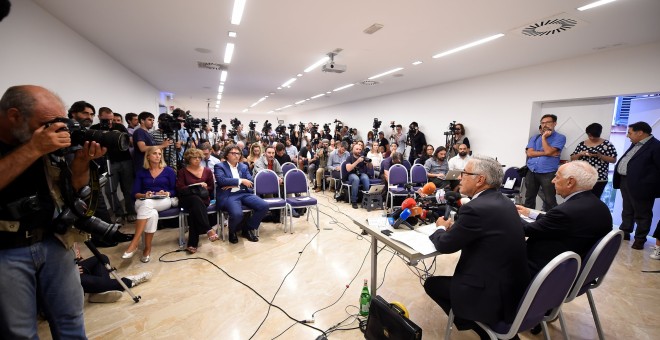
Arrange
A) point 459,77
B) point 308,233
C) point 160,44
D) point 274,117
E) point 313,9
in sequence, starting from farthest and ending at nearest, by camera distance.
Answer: point 274,117 < point 459,77 < point 160,44 < point 308,233 < point 313,9

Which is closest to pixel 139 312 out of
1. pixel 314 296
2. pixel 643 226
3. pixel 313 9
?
pixel 314 296

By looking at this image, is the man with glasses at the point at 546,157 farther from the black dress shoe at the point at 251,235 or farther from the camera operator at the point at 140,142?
the camera operator at the point at 140,142

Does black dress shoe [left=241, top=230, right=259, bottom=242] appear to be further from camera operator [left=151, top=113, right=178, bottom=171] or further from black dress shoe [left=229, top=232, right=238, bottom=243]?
camera operator [left=151, top=113, right=178, bottom=171]

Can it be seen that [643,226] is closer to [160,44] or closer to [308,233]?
[308,233]

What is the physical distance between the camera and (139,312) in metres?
2.20

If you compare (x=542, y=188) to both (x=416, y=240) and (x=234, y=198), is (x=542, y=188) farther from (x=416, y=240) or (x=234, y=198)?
(x=234, y=198)

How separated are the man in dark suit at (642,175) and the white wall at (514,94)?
1.10m

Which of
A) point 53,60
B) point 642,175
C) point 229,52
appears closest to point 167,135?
point 53,60

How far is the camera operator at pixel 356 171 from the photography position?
5500mm

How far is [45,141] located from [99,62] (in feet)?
18.8

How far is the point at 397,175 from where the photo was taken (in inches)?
210

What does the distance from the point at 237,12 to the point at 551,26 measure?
13.6 feet

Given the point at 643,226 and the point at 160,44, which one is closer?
the point at 643,226

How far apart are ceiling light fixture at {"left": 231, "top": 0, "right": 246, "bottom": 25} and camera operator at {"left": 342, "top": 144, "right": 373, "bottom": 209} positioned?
3.05 metres
